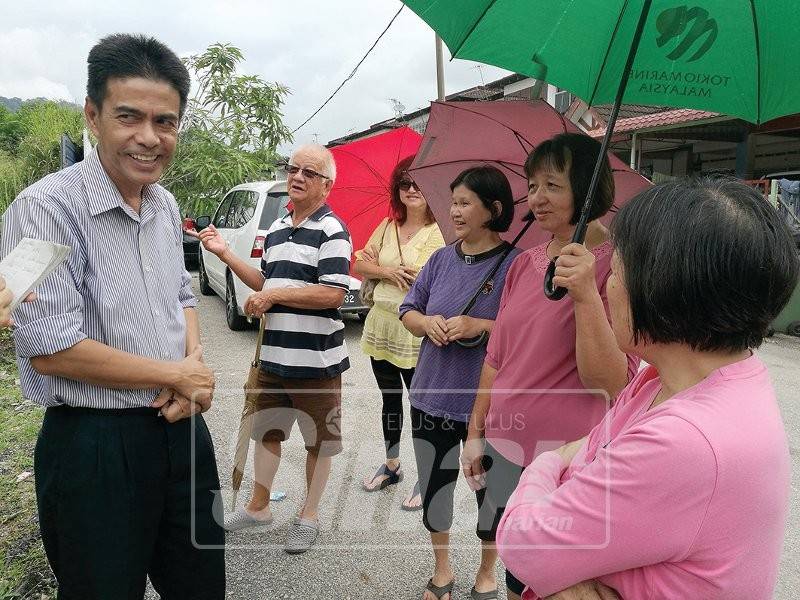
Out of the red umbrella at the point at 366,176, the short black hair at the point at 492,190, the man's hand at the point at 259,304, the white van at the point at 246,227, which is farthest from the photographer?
the white van at the point at 246,227

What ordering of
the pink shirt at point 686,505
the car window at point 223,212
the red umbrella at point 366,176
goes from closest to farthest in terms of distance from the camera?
the pink shirt at point 686,505
the red umbrella at point 366,176
the car window at point 223,212

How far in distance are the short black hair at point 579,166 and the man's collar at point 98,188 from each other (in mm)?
1311

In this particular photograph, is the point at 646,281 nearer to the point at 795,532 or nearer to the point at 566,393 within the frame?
the point at 566,393

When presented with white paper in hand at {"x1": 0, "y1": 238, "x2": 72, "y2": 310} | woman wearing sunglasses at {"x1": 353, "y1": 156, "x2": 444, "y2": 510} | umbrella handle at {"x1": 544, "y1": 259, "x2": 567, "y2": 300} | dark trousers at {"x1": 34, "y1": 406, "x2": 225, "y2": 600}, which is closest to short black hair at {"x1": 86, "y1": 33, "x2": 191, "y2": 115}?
white paper in hand at {"x1": 0, "y1": 238, "x2": 72, "y2": 310}

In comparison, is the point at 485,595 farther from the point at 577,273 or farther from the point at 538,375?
the point at 577,273

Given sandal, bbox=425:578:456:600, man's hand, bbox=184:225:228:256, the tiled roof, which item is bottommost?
sandal, bbox=425:578:456:600

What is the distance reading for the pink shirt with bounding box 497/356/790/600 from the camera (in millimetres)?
819

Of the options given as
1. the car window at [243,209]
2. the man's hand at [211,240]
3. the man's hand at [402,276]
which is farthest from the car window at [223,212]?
the man's hand at [211,240]

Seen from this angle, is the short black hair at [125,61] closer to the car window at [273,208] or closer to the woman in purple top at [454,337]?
Answer: the woman in purple top at [454,337]

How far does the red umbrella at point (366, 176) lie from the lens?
3.60m

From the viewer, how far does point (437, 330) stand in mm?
2225

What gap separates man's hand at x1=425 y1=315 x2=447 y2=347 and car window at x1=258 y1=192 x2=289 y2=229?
454cm

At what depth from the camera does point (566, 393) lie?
1.82 m

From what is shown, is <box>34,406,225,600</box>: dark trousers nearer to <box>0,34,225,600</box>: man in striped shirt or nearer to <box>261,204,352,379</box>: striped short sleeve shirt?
<box>0,34,225,600</box>: man in striped shirt
